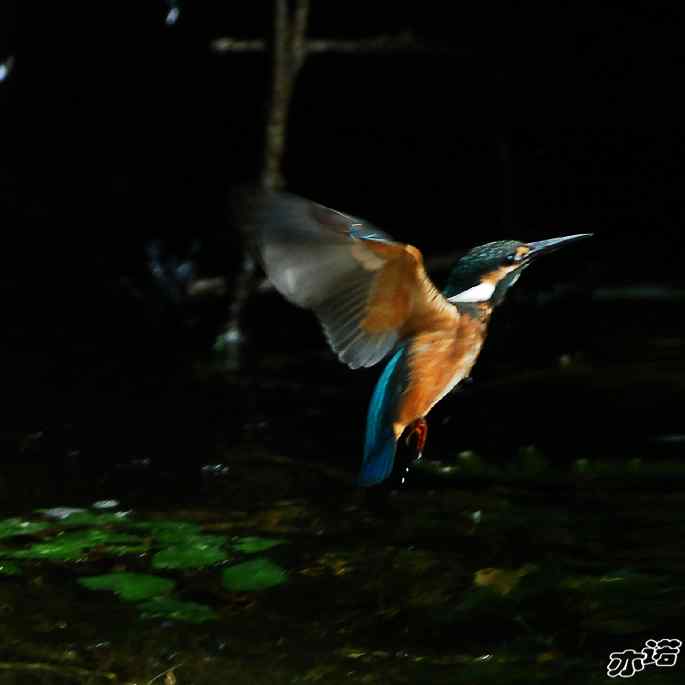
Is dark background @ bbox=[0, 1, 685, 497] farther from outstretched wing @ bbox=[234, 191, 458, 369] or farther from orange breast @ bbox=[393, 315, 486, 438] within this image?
outstretched wing @ bbox=[234, 191, 458, 369]

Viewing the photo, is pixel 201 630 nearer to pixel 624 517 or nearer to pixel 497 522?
pixel 497 522

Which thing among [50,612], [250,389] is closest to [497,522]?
[50,612]

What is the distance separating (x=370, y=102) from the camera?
8789 mm

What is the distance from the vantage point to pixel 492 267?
296cm

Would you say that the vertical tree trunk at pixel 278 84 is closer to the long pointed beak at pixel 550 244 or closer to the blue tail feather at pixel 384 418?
the blue tail feather at pixel 384 418

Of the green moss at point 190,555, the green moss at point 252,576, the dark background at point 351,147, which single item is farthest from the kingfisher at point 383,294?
the dark background at point 351,147

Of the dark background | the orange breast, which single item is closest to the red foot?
the orange breast

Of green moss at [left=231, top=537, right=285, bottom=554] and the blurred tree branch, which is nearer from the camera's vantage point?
green moss at [left=231, top=537, right=285, bottom=554]

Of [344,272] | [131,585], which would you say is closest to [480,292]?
[344,272]

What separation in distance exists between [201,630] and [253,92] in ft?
20.2

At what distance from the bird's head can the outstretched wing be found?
9 cm

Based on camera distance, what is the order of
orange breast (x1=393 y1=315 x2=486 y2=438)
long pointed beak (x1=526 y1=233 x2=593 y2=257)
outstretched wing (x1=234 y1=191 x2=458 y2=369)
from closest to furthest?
outstretched wing (x1=234 y1=191 x2=458 y2=369)
long pointed beak (x1=526 y1=233 x2=593 y2=257)
orange breast (x1=393 y1=315 x2=486 y2=438)

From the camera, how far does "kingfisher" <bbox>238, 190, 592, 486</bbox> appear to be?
2744 mm

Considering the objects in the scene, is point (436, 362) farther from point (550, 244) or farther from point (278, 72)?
point (278, 72)
